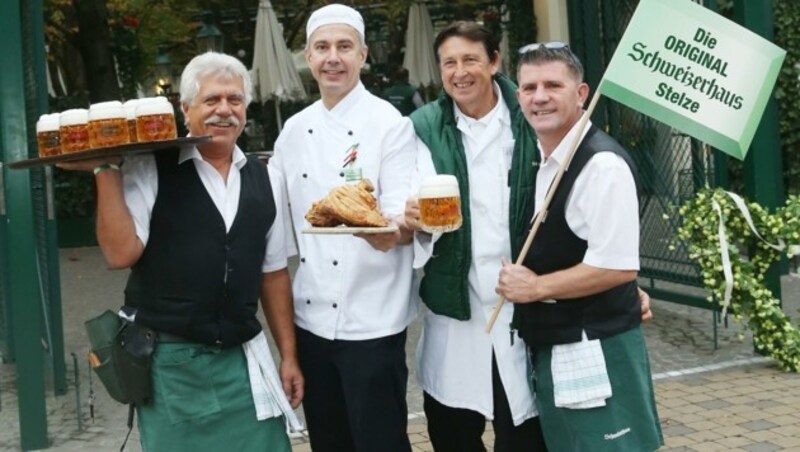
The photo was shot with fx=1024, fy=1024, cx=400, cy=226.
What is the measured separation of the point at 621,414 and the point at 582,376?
0.19 m

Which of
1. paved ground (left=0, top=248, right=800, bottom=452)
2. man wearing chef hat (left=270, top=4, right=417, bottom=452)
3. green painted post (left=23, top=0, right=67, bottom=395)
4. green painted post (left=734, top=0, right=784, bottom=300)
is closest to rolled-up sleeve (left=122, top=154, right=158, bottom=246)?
man wearing chef hat (left=270, top=4, right=417, bottom=452)

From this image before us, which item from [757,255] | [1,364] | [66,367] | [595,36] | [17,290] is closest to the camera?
[17,290]

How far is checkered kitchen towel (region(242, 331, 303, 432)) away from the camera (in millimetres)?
3443

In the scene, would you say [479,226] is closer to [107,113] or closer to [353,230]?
[353,230]

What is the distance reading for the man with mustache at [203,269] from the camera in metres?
3.27

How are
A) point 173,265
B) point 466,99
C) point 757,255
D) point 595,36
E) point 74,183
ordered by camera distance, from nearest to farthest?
point 173,265, point 466,99, point 757,255, point 595,36, point 74,183

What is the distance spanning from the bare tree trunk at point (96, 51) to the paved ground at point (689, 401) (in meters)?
6.03

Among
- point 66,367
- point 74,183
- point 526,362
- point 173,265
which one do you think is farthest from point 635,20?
→ point 74,183

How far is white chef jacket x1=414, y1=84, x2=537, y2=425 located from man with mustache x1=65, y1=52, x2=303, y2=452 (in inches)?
25.8

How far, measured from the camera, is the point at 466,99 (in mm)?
3717

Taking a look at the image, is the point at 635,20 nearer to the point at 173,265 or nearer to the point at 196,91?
the point at 196,91

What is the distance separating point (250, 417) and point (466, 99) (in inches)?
53.5

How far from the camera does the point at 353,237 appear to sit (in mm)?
3672

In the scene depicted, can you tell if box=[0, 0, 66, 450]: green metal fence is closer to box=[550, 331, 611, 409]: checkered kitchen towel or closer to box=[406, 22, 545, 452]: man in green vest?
box=[406, 22, 545, 452]: man in green vest
